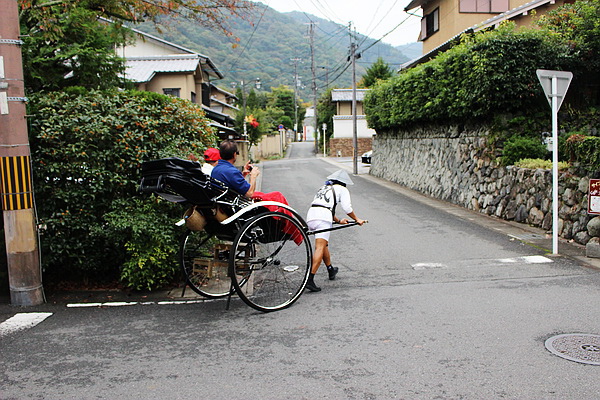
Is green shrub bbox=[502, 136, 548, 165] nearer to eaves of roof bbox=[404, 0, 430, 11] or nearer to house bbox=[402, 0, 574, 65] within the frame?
house bbox=[402, 0, 574, 65]

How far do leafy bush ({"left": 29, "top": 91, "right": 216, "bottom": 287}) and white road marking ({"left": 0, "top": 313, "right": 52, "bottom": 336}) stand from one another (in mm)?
809

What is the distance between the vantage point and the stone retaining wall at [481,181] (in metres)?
9.45

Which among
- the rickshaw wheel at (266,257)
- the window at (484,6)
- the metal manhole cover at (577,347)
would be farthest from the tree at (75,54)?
the window at (484,6)

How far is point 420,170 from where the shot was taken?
771 inches

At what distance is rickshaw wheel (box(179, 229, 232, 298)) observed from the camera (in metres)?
5.77

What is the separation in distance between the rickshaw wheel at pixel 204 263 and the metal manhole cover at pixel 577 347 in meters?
3.32

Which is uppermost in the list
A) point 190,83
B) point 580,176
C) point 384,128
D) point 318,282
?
point 190,83

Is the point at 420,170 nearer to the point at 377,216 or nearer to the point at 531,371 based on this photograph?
the point at 377,216

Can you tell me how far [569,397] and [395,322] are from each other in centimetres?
190

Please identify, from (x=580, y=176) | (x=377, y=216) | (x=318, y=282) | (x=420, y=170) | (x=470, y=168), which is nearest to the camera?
(x=318, y=282)

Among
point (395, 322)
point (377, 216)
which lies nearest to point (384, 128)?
point (377, 216)

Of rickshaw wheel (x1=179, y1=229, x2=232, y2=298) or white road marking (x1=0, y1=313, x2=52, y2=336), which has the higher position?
rickshaw wheel (x1=179, y1=229, x2=232, y2=298)

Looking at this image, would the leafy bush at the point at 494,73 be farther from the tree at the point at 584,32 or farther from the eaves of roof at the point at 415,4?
the eaves of roof at the point at 415,4

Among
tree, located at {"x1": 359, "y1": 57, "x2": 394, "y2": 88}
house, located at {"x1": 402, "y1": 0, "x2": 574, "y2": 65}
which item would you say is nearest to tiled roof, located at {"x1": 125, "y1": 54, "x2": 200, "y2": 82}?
house, located at {"x1": 402, "y1": 0, "x2": 574, "y2": 65}
